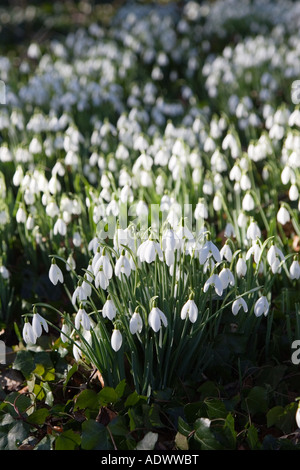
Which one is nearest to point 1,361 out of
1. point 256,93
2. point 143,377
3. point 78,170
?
point 143,377

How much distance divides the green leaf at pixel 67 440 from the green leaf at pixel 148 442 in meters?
0.21

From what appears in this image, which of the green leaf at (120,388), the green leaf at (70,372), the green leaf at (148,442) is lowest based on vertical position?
the green leaf at (148,442)

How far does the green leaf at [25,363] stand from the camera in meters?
2.21

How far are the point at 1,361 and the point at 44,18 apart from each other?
8.32 meters

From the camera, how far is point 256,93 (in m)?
4.88

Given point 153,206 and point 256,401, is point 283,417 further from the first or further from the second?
point 153,206

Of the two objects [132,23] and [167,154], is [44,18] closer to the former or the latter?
[132,23]

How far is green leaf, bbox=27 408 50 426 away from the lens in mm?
1896

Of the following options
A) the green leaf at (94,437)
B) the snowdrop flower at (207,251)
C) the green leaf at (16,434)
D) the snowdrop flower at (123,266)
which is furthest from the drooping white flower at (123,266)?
the green leaf at (16,434)

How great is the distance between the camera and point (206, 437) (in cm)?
174

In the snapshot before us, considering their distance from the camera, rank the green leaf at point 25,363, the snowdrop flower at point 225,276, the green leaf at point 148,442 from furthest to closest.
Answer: the green leaf at point 25,363 → the snowdrop flower at point 225,276 → the green leaf at point 148,442

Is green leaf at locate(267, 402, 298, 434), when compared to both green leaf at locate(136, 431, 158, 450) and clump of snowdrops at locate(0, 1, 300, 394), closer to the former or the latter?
clump of snowdrops at locate(0, 1, 300, 394)

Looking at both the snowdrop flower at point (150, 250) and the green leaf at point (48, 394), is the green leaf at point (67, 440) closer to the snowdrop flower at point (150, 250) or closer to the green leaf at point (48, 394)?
the green leaf at point (48, 394)

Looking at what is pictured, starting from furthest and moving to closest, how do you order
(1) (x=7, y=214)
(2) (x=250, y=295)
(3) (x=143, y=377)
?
(1) (x=7, y=214)
(2) (x=250, y=295)
(3) (x=143, y=377)
